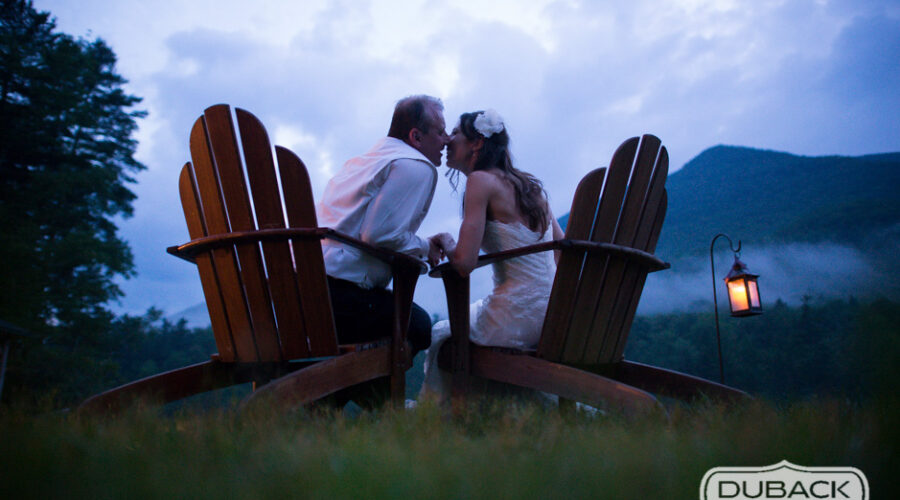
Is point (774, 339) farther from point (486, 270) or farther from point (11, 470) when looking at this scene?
point (11, 470)

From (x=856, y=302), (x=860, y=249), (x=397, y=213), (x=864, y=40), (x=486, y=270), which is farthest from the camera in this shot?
(x=864, y=40)

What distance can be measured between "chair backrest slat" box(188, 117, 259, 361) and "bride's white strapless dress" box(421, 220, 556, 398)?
90cm

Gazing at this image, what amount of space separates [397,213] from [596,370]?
4.04 feet

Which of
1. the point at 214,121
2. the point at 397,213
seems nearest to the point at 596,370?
the point at 397,213

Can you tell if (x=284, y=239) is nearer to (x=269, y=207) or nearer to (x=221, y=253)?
(x=269, y=207)

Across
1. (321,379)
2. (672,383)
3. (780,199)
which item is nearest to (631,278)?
(672,383)

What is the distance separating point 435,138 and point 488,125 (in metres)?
0.29

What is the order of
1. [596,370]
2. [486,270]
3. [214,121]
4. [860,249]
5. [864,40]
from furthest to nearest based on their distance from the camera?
[864,40]
[860,249]
[486,270]
[596,370]
[214,121]

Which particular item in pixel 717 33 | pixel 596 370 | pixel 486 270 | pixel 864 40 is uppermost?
pixel 717 33

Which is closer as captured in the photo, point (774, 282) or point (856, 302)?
point (856, 302)

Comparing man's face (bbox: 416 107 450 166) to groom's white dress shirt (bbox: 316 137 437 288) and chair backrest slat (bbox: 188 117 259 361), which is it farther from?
chair backrest slat (bbox: 188 117 259 361)

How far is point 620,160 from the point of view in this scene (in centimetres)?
235

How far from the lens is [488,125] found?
2994 millimetres

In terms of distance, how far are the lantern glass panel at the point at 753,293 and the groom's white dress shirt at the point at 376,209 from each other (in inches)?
186
